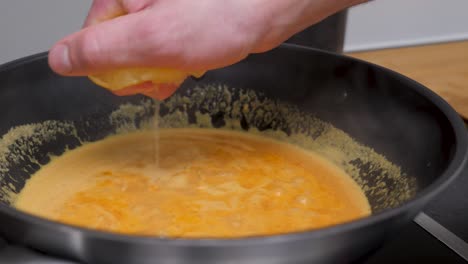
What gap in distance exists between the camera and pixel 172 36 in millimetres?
591

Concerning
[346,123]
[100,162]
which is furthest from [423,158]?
[100,162]

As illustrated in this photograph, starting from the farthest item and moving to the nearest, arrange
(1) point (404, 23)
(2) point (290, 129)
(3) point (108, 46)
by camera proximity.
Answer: (1) point (404, 23) → (2) point (290, 129) → (3) point (108, 46)

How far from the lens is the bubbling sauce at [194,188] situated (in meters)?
0.74

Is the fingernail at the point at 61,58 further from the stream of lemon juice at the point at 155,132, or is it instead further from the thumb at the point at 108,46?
the stream of lemon juice at the point at 155,132

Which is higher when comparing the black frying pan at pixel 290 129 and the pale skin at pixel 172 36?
the pale skin at pixel 172 36

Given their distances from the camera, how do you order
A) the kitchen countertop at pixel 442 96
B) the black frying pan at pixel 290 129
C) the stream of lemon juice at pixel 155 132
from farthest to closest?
the stream of lemon juice at pixel 155 132 < the kitchen countertop at pixel 442 96 < the black frying pan at pixel 290 129

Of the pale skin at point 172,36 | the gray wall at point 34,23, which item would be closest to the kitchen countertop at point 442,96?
the pale skin at point 172,36

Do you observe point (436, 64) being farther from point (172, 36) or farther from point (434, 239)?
point (172, 36)

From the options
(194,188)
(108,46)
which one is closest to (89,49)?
(108,46)

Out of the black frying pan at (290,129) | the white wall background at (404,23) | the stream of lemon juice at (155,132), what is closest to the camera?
the black frying pan at (290,129)

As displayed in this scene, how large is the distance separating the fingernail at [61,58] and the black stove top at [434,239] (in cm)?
39

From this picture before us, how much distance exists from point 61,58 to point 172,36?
124 millimetres

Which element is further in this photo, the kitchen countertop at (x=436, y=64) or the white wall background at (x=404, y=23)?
the white wall background at (x=404, y=23)

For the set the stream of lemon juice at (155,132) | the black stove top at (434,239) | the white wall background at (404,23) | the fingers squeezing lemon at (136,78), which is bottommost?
the black stove top at (434,239)
